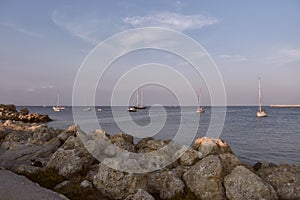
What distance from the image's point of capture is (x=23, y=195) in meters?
10.4

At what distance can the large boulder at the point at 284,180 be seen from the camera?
12.6 m

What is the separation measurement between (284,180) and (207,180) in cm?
359

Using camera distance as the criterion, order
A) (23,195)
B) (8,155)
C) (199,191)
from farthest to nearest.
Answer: (8,155)
(199,191)
(23,195)

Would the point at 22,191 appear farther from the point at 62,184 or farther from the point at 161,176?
the point at 161,176

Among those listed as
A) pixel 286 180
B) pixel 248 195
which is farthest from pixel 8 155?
pixel 286 180

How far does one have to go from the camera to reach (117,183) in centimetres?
1199

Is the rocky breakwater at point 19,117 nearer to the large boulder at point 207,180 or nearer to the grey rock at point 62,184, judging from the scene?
the grey rock at point 62,184

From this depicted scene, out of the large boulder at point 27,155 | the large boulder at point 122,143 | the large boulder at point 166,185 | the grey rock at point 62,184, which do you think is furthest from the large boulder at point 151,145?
the grey rock at point 62,184

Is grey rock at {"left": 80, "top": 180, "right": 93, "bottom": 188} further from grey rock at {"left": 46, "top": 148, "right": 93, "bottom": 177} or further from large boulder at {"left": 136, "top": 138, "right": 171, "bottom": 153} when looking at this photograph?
large boulder at {"left": 136, "top": 138, "right": 171, "bottom": 153}

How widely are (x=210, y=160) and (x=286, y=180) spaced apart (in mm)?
3440

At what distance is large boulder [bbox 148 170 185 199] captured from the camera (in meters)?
12.5

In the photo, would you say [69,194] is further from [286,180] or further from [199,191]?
[286,180]

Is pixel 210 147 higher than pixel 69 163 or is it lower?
higher

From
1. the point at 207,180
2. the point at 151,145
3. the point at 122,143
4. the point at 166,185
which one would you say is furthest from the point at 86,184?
the point at 151,145
